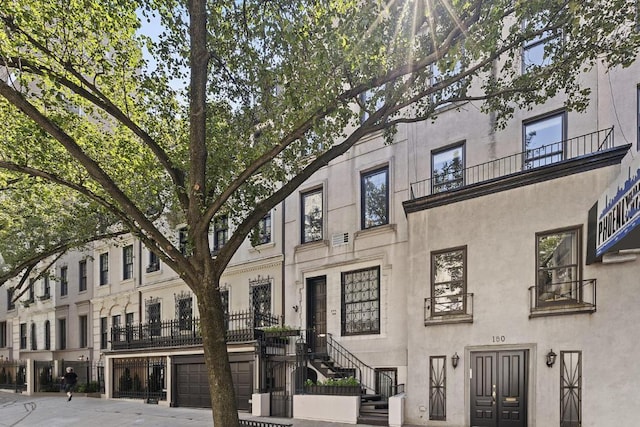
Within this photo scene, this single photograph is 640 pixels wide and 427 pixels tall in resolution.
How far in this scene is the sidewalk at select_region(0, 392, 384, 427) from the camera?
612 inches

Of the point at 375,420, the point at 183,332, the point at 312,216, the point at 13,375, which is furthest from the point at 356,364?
the point at 13,375

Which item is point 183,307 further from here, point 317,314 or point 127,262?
point 317,314

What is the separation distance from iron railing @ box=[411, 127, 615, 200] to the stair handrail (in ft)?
17.7

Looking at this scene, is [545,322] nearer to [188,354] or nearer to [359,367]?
[359,367]

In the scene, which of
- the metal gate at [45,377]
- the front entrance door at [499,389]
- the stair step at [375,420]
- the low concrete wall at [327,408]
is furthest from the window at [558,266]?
the metal gate at [45,377]

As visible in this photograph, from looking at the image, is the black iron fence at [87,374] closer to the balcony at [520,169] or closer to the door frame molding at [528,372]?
the balcony at [520,169]

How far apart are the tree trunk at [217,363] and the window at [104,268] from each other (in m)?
22.3

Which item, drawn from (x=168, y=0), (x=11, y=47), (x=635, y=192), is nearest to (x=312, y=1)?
(x=168, y=0)

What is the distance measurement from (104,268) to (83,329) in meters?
4.31

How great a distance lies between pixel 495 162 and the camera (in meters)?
13.8

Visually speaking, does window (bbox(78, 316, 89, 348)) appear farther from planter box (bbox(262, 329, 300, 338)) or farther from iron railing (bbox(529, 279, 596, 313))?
iron railing (bbox(529, 279, 596, 313))

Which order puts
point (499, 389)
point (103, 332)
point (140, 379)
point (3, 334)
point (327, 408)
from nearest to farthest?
point (499, 389)
point (327, 408)
point (140, 379)
point (103, 332)
point (3, 334)

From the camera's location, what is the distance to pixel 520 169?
43.6ft

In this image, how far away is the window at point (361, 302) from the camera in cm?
1600
